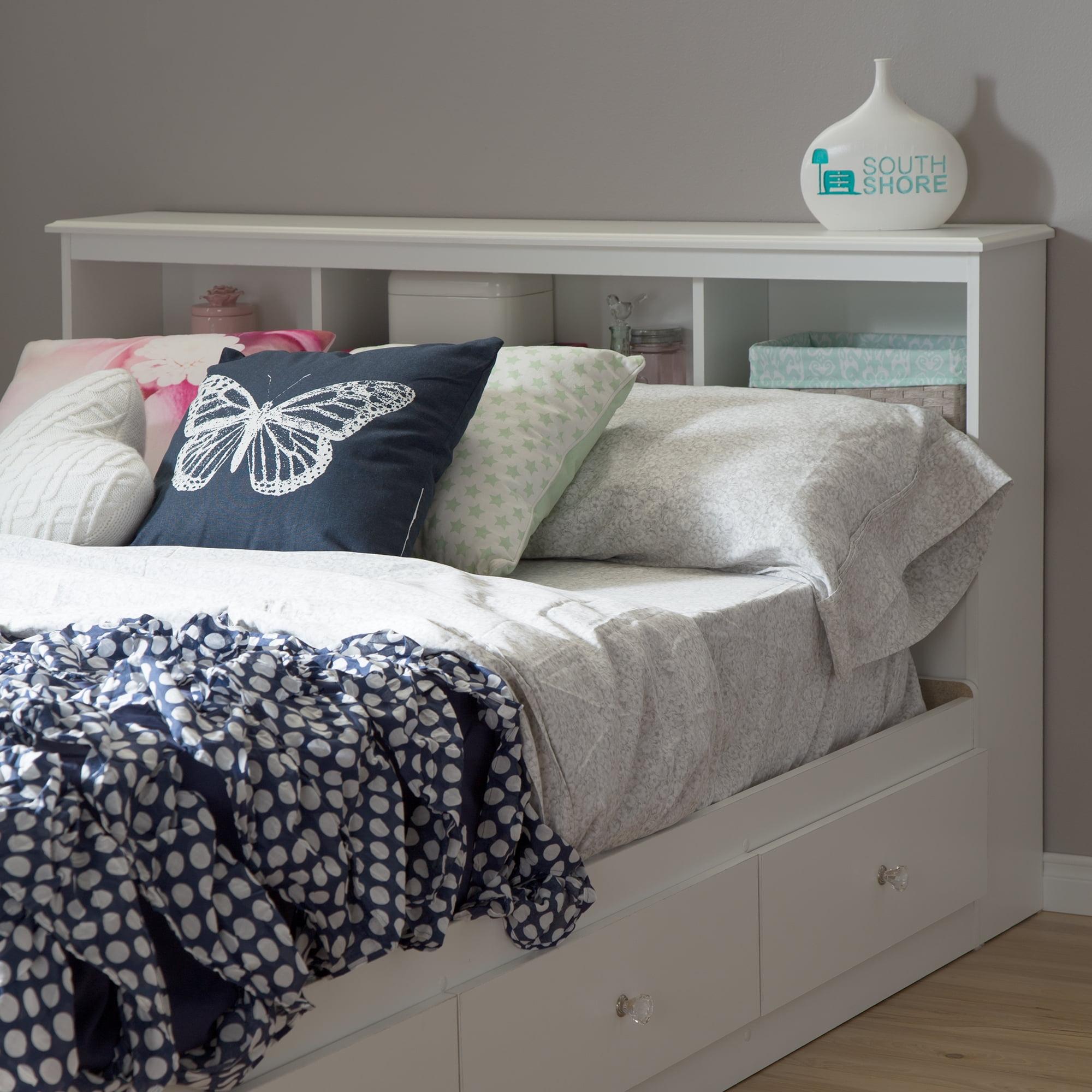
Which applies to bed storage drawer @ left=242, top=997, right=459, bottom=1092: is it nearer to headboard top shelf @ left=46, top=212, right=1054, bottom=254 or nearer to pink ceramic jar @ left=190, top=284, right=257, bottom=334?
headboard top shelf @ left=46, top=212, right=1054, bottom=254

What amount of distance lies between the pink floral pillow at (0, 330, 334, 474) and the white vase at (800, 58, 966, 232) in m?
0.82

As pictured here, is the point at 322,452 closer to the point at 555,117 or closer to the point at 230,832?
the point at 230,832

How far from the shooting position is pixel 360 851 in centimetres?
131

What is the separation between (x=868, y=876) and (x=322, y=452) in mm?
870

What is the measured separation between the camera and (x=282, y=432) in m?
2.02

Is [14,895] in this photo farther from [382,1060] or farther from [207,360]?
[207,360]

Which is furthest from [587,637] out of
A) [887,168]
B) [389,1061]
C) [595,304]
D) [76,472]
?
[595,304]

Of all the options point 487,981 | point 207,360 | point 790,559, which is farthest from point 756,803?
point 207,360

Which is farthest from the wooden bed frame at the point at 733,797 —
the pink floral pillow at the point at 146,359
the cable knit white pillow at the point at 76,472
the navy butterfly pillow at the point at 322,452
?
the cable knit white pillow at the point at 76,472

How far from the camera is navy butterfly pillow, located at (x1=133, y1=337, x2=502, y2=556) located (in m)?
1.96

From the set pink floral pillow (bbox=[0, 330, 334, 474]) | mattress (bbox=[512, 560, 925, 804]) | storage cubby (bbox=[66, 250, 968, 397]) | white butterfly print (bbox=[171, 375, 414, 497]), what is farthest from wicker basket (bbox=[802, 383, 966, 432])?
pink floral pillow (bbox=[0, 330, 334, 474])

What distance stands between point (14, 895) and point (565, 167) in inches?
73.0

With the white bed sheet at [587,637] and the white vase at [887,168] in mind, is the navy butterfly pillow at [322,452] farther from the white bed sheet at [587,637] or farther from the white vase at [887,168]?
the white vase at [887,168]

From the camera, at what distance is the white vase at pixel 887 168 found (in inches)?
87.9
